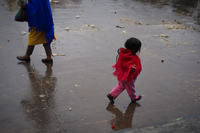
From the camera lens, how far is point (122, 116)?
12.3ft

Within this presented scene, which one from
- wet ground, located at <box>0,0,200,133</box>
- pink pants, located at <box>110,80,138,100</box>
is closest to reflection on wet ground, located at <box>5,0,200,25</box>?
wet ground, located at <box>0,0,200,133</box>

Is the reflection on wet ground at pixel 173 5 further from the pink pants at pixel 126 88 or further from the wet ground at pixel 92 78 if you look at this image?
the pink pants at pixel 126 88

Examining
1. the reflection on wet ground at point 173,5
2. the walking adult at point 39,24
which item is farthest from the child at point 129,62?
the reflection on wet ground at point 173,5

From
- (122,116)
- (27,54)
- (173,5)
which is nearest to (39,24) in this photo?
(27,54)

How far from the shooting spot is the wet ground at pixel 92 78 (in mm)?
3592

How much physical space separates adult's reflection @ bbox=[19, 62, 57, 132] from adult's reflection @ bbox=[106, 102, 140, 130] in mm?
835

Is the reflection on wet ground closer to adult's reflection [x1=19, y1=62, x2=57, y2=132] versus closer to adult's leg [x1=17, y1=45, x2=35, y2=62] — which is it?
adult's leg [x1=17, y1=45, x2=35, y2=62]

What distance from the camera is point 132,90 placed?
397 cm

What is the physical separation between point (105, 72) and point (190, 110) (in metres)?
1.77

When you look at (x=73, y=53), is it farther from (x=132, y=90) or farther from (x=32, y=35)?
(x=132, y=90)

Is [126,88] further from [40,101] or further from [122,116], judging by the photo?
[40,101]

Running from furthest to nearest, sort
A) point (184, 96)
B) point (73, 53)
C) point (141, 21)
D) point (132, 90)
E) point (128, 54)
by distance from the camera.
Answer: point (141, 21) < point (73, 53) < point (184, 96) < point (132, 90) < point (128, 54)

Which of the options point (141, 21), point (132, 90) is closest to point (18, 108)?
point (132, 90)

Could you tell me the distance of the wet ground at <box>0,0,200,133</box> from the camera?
11.8 ft
